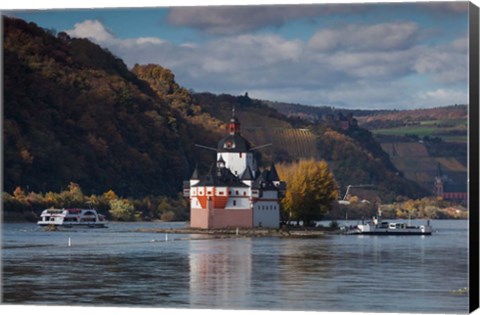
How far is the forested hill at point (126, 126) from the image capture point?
7331 cm

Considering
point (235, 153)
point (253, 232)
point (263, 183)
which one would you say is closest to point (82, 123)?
point (235, 153)

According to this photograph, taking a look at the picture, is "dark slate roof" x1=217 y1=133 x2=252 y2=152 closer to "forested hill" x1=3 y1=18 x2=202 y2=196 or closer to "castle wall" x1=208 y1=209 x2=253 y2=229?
"castle wall" x1=208 y1=209 x2=253 y2=229

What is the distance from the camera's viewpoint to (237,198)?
5525cm

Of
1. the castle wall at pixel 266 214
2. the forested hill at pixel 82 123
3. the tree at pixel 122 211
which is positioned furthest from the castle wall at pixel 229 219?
the tree at pixel 122 211

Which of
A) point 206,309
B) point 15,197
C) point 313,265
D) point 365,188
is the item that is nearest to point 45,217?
point 15,197

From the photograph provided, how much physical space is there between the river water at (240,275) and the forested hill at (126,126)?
101 feet

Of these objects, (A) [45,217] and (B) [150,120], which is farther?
(B) [150,120]

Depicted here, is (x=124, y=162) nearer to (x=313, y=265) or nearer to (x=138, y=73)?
(x=138, y=73)

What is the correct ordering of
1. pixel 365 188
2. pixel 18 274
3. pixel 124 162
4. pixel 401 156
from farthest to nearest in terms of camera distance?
1. pixel 365 188
2. pixel 124 162
3. pixel 401 156
4. pixel 18 274

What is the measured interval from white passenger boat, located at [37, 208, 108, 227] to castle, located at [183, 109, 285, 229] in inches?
266

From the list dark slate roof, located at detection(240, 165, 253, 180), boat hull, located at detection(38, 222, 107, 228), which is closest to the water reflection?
dark slate roof, located at detection(240, 165, 253, 180)

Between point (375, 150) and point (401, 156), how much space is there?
20.7ft

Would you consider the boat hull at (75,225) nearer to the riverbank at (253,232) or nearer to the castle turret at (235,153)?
the riverbank at (253,232)

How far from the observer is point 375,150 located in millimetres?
77000
